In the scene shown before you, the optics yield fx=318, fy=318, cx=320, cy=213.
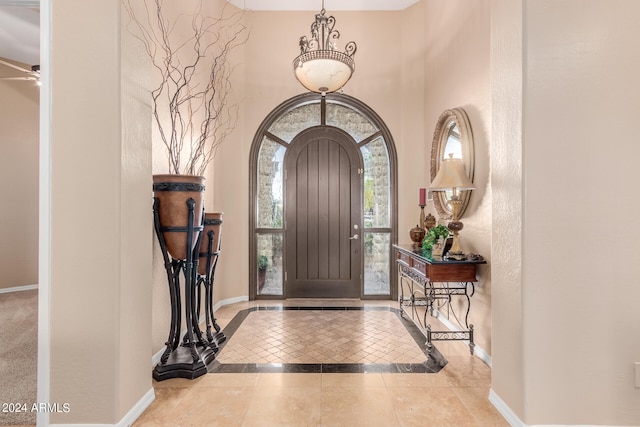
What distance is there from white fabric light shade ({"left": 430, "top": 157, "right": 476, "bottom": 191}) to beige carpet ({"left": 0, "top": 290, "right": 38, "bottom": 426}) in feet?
11.2

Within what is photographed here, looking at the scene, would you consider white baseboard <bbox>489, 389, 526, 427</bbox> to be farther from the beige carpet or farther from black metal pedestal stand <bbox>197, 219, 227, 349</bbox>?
the beige carpet

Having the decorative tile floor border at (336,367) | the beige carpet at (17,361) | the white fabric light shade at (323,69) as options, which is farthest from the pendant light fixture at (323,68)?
the beige carpet at (17,361)

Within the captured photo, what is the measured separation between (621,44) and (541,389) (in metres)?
2.02

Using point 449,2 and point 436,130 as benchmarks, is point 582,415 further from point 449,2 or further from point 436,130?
point 449,2

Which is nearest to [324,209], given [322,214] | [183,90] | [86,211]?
[322,214]

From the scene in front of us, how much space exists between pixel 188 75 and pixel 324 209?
2.42 m

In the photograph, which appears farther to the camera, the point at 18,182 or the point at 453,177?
the point at 18,182

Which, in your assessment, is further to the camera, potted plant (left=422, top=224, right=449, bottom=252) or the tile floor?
potted plant (left=422, top=224, right=449, bottom=252)

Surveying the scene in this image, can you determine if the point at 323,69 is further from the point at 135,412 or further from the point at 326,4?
the point at 135,412

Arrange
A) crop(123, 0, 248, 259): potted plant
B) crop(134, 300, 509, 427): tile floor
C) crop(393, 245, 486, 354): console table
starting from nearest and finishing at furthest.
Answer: crop(134, 300, 509, 427): tile floor → crop(123, 0, 248, 259): potted plant → crop(393, 245, 486, 354): console table

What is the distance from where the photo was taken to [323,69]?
109 inches

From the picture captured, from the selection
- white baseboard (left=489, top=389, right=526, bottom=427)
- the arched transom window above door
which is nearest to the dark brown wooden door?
the arched transom window above door

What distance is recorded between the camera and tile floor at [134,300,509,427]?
198cm

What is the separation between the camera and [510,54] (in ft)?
6.40
